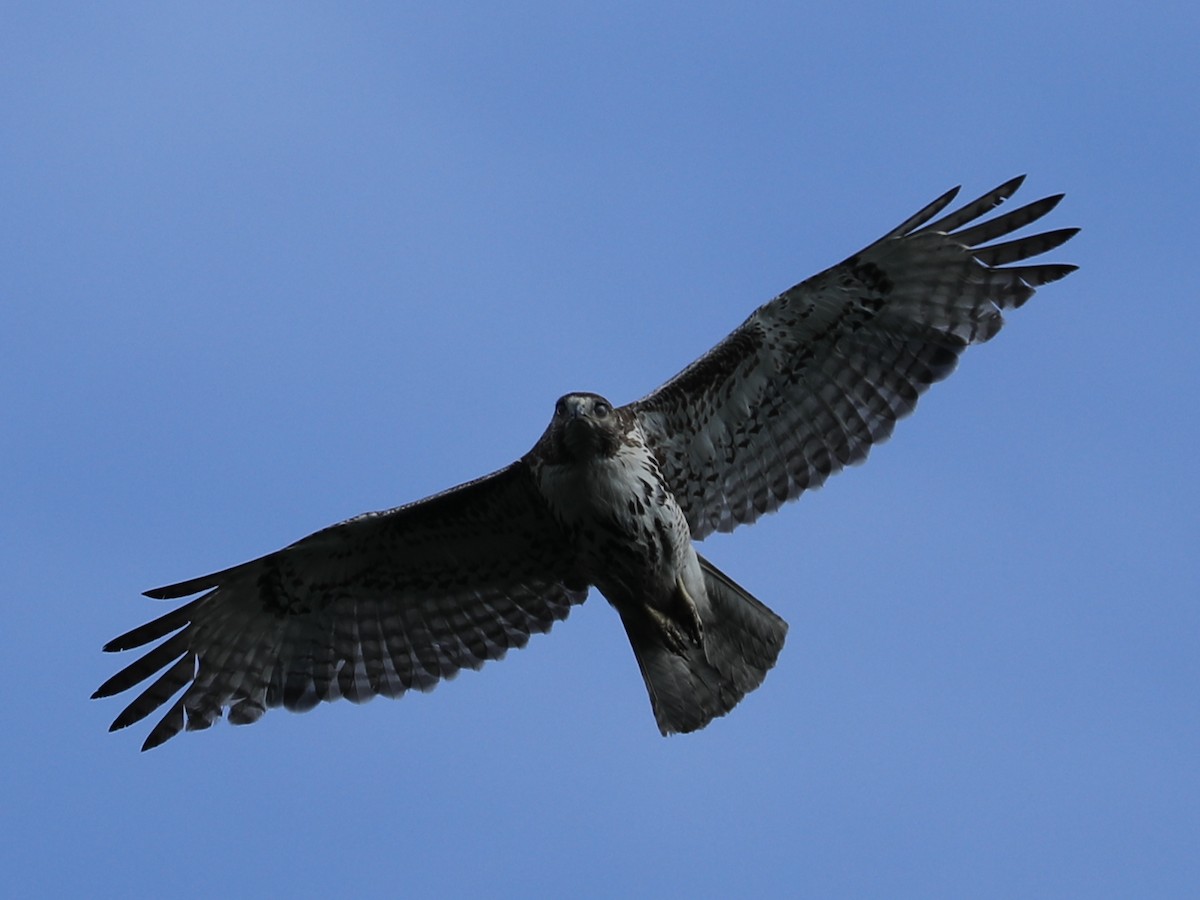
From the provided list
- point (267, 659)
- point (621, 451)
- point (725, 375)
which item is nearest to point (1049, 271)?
point (725, 375)

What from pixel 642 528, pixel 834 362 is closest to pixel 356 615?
pixel 642 528

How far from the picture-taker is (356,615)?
12.7 metres

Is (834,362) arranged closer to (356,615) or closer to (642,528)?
(642,528)

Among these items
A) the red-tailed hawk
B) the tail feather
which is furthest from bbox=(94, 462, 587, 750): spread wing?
the tail feather

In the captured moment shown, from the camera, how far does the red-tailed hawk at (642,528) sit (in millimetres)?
11750

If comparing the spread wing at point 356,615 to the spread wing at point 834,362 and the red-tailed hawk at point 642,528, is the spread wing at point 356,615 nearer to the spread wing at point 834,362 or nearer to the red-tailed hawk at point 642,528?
the red-tailed hawk at point 642,528

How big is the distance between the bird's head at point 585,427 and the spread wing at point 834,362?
1.67 ft

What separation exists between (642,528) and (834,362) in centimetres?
167

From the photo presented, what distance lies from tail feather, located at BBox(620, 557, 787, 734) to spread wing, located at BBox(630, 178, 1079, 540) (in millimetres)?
471

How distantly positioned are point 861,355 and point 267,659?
4079 mm

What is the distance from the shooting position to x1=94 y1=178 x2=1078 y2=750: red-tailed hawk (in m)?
11.8

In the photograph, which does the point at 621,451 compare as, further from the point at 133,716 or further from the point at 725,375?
the point at 133,716

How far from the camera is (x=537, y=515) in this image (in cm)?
1220

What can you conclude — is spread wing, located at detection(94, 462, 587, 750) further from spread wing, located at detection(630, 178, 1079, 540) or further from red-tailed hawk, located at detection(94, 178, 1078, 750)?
spread wing, located at detection(630, 178, 1079, 540)
